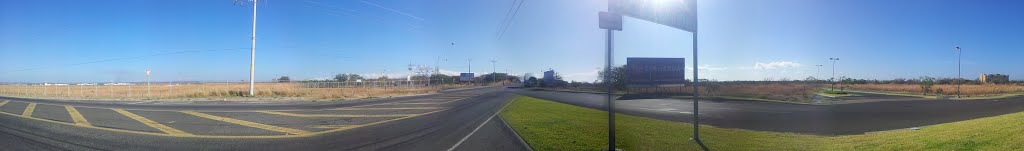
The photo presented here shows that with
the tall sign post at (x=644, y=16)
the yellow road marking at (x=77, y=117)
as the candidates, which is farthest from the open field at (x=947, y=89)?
the yellow road marking at (x=77, y=117)

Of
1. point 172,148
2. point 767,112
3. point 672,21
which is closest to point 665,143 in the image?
point 672,21

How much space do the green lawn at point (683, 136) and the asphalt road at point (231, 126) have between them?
135 centimetres

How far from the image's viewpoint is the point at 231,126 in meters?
3.88

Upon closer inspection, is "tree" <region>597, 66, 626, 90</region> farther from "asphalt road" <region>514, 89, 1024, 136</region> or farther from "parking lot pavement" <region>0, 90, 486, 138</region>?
"parking lot pavement" <region>0, 90, 486, 138</region>

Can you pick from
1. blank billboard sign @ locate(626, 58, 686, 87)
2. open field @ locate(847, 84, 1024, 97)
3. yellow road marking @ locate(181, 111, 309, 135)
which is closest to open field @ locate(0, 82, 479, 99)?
yellow road marking @ locate(181, 111, 309, 135)

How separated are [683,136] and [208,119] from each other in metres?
7.04

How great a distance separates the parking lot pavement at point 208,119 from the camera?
365cm

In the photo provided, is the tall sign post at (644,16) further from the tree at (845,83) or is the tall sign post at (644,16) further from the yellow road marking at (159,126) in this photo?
the tree at (845,83)

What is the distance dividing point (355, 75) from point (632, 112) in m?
6.85

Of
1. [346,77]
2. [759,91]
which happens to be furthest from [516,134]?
[759,91]

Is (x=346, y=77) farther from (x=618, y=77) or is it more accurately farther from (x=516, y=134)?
(x=618, y=77)

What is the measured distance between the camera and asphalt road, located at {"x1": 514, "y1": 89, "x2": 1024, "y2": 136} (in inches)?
334

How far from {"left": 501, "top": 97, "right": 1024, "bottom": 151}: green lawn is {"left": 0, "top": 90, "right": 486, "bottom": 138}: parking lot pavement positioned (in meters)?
2.08

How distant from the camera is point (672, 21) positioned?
5.39 meters
